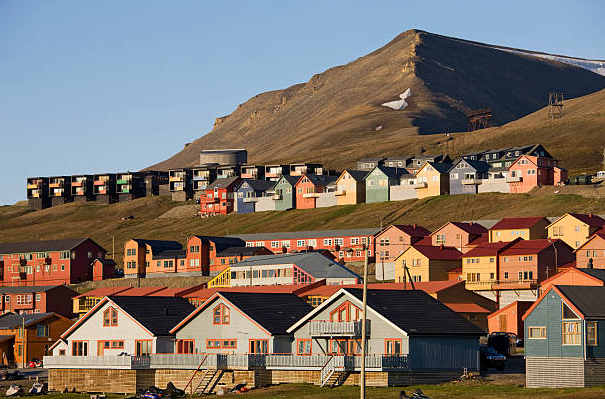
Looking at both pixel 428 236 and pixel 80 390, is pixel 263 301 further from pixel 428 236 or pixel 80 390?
pixel 428 236

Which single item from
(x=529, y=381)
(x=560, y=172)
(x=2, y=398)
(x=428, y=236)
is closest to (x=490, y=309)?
(x=428, y=236)

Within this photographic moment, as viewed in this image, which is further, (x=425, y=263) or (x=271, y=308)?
(x=425, y=263)

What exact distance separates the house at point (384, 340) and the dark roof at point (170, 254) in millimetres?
88989

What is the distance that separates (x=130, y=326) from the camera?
8719cm

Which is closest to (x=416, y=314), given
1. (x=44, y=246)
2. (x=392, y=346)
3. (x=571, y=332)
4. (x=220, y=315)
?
(x=392, y=346)

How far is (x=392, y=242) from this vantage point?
481 ft

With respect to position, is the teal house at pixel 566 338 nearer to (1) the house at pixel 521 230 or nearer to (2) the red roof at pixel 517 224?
(1) the house at pixel 521 230

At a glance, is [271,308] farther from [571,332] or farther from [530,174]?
[530,174]

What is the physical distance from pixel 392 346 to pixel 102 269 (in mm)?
104395

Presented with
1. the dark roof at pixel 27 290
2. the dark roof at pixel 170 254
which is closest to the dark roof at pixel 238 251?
the dark roof at pixel 170 254

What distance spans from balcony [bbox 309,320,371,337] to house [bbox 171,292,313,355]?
3535 mm

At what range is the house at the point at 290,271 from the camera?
12106 cm

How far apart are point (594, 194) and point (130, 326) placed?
322ft

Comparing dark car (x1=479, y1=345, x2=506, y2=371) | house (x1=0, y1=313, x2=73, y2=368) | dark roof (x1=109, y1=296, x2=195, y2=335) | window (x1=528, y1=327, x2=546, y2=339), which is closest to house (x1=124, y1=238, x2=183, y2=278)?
house (x1=0, y1=313, x2=73, y2=368)
